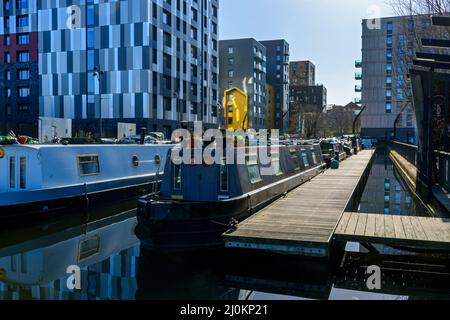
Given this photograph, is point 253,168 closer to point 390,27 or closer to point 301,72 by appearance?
point 390,27

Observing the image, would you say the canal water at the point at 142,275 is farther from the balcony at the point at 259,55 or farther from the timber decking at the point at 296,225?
the balcony at the point at 259,55

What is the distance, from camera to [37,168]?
1330 cm

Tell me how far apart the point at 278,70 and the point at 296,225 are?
304ft

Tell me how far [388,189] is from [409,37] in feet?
38.6

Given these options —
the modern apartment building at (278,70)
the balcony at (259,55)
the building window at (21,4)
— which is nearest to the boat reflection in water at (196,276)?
the building window at (21,4)

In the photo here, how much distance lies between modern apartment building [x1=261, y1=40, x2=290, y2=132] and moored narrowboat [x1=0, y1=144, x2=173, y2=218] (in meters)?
82.9

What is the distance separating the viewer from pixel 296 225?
359 inches

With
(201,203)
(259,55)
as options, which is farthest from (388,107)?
(201,203)

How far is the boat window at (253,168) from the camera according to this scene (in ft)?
37.7

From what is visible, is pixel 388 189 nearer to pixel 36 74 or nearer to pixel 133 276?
pixel 133 276

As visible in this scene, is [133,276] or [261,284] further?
[133,276]

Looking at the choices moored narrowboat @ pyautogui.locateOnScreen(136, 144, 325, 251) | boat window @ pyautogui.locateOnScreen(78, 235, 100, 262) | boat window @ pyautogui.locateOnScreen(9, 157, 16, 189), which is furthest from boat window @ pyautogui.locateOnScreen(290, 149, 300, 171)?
boat window @ pyautogui.locateOnScreen(9, 157, 16, 189)
